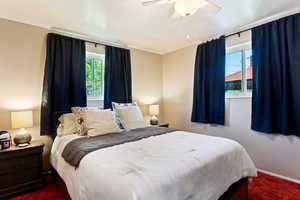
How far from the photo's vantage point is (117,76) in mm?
3395

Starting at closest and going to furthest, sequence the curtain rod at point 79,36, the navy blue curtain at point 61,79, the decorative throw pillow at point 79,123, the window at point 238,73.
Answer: the decorative throw pillow at point 79,123
the navy blue curtain at point 61,79
the curtain rod at point 79,36
the window at point 238,73

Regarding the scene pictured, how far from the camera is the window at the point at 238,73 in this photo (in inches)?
111

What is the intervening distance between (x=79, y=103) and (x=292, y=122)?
329cm

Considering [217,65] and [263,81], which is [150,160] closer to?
[263,81]

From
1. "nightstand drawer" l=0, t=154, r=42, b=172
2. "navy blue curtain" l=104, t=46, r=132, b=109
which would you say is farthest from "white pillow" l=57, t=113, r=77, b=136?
"navy blue curtain" l=104, t=46, r=132, b=109

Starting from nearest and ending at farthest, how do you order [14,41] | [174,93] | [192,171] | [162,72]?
[192,171] → [14,41] → [174,93] → [162,72]

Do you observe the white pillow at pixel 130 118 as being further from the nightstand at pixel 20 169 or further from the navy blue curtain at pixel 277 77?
the navy blue curtain at pixel 277 77

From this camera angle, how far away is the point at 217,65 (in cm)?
307

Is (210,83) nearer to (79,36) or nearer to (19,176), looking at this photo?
(79,36)

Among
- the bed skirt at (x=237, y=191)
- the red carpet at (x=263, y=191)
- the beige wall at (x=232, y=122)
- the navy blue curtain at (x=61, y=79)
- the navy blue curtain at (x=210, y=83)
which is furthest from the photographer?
the navy blue curtain at (x=210, y=83)

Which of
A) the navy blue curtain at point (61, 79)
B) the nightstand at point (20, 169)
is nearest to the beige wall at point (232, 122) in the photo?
the navy blue curtain at point (61, 79)

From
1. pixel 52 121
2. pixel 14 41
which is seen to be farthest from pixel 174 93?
pixel 14 41

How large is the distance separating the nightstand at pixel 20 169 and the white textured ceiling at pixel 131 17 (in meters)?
1.80

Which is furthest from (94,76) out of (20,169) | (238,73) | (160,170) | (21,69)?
(238,73)
